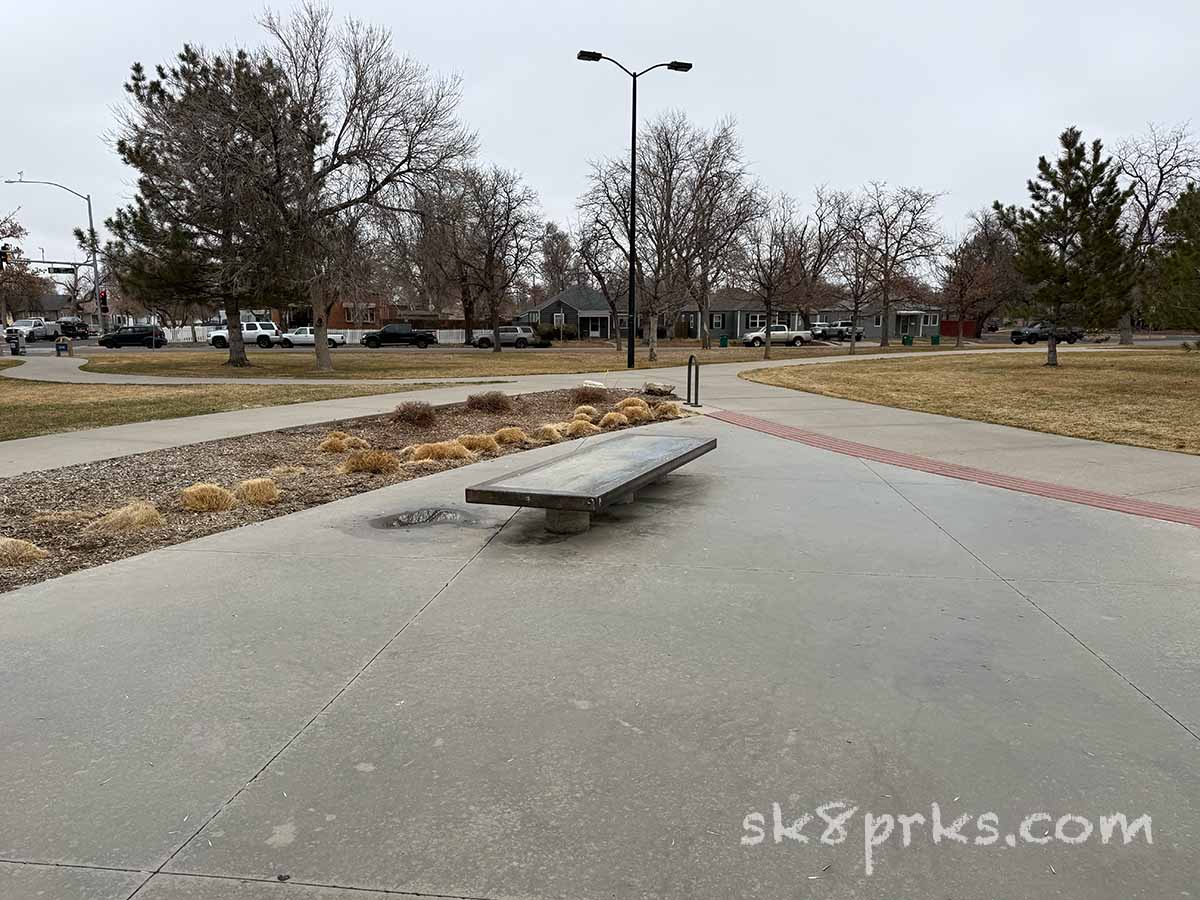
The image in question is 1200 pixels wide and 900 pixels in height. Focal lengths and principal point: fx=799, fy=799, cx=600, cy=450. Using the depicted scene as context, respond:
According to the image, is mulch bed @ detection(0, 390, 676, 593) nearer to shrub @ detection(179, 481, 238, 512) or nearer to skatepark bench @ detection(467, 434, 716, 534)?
shrub @ detection(179, 481, 238, 512)

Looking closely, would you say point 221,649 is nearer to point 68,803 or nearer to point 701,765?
point 68,803

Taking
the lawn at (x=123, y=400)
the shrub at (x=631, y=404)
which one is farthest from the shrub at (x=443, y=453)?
the lawn at (x=123, y=400)

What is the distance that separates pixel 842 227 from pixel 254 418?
51.7 m

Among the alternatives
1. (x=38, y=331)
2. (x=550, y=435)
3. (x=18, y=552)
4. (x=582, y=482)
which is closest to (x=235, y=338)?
(x=550, y=435)

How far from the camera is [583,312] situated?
259 ft

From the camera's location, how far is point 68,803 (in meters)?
2.57

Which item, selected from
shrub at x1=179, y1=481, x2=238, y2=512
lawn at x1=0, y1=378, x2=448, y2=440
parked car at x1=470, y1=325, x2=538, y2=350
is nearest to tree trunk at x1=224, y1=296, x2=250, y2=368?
lawn at x1=0, y1=378, x2=448, y2=440

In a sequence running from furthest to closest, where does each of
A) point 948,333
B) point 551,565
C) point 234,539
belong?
point 948,333 → point 234,539 → point 551,565

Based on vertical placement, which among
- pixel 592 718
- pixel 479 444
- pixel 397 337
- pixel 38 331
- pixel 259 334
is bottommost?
pixel 592 718

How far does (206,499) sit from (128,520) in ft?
2.27

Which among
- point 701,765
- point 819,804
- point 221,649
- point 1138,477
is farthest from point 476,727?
point 1138,477

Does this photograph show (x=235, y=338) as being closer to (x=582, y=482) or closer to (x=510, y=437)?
(x=510, y=437)

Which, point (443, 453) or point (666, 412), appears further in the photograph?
point (666, 412)

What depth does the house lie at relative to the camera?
78.4 meters
